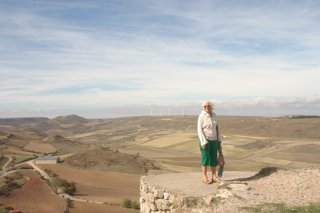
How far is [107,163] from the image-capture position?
46.4 m

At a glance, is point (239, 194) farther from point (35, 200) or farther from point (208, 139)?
point (35, 200)

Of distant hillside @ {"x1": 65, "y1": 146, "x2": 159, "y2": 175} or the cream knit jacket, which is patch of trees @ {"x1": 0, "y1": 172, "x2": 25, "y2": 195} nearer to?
distant hillside @ {"x1": 65, "y1": 146, "x2": 159, "y2": 175}

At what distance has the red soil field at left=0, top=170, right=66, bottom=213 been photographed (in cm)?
2116

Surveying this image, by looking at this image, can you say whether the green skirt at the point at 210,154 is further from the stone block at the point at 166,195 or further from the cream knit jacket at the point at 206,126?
the stone block at the point at 166,195

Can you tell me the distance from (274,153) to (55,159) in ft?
159

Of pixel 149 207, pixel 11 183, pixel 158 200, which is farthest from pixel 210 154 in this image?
pixel 11 183

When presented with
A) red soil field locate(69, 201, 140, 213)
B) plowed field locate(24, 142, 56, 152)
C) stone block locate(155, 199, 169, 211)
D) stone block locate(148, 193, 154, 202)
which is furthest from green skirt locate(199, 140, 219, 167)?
plowed field locate(24, 142, 56, 152)


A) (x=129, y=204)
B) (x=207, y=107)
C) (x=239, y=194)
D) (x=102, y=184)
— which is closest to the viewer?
(x=239, y=194)

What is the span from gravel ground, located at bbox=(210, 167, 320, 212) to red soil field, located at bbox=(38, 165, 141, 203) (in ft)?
61.8

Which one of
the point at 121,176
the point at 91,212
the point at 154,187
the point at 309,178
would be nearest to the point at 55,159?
the point at 121,176

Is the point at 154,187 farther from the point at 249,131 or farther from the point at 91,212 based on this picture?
the point at 249,131

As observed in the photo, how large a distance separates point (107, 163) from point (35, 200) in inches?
907

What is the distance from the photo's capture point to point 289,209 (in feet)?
18.1

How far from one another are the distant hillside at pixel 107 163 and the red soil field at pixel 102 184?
247cm
